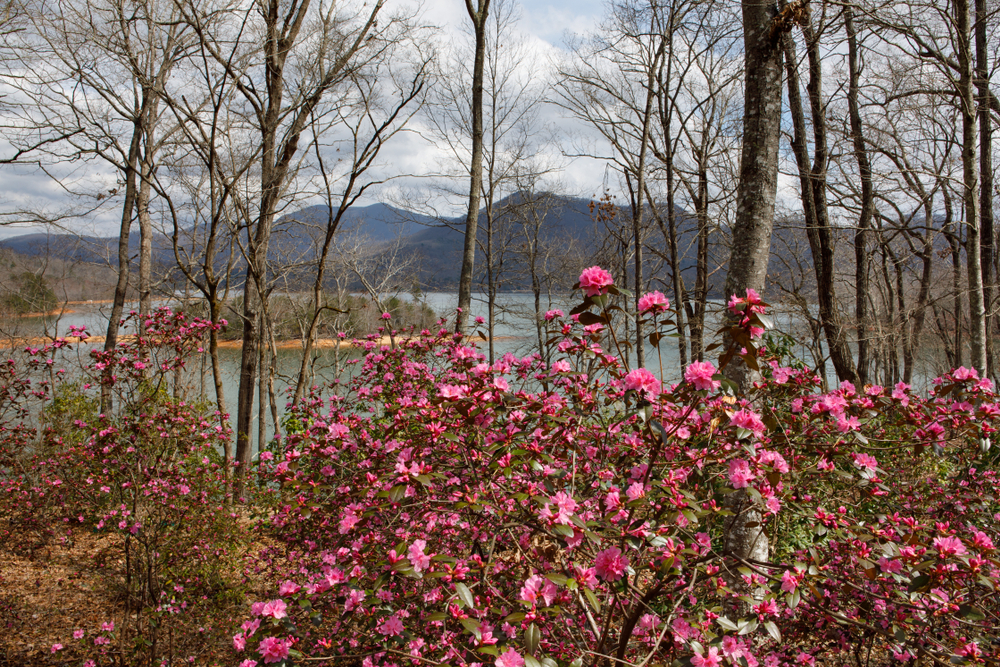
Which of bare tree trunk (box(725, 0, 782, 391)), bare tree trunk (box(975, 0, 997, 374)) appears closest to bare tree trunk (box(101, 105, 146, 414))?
bare tree trunk (box(725, 0, 782, 391))

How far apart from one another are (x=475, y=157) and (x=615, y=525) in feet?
19.4

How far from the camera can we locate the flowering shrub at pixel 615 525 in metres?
1.36

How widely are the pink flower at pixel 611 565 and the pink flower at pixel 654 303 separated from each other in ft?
2.08

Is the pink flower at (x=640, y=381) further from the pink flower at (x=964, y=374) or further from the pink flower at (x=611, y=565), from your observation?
the pink flower at (x=964, y=374)

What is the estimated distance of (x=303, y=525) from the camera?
9.24ft

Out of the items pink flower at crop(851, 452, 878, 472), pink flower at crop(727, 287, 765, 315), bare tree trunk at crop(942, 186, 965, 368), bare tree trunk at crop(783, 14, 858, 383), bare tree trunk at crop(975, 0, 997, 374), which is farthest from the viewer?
bare tree trunk at crop(942, 186, 965, 368)

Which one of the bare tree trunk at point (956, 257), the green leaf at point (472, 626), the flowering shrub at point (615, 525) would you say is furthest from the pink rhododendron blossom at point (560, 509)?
the bare tree trunk at point (956, 257)

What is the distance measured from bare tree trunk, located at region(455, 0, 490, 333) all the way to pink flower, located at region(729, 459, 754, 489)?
5096 millimetres

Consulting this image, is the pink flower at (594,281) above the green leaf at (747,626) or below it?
above

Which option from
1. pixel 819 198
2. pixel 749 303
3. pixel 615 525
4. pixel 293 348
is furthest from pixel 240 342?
pixel 749 303

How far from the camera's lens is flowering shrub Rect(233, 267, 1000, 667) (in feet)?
4.47

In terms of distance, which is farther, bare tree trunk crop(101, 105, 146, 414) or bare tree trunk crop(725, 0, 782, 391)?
bare tree trunk crop(101, 105, 146, 414)

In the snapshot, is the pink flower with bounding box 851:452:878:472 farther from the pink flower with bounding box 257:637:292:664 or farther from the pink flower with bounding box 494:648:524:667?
the pink flower with bounding box 257:637:292:664

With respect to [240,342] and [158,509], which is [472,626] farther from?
[240,342]
